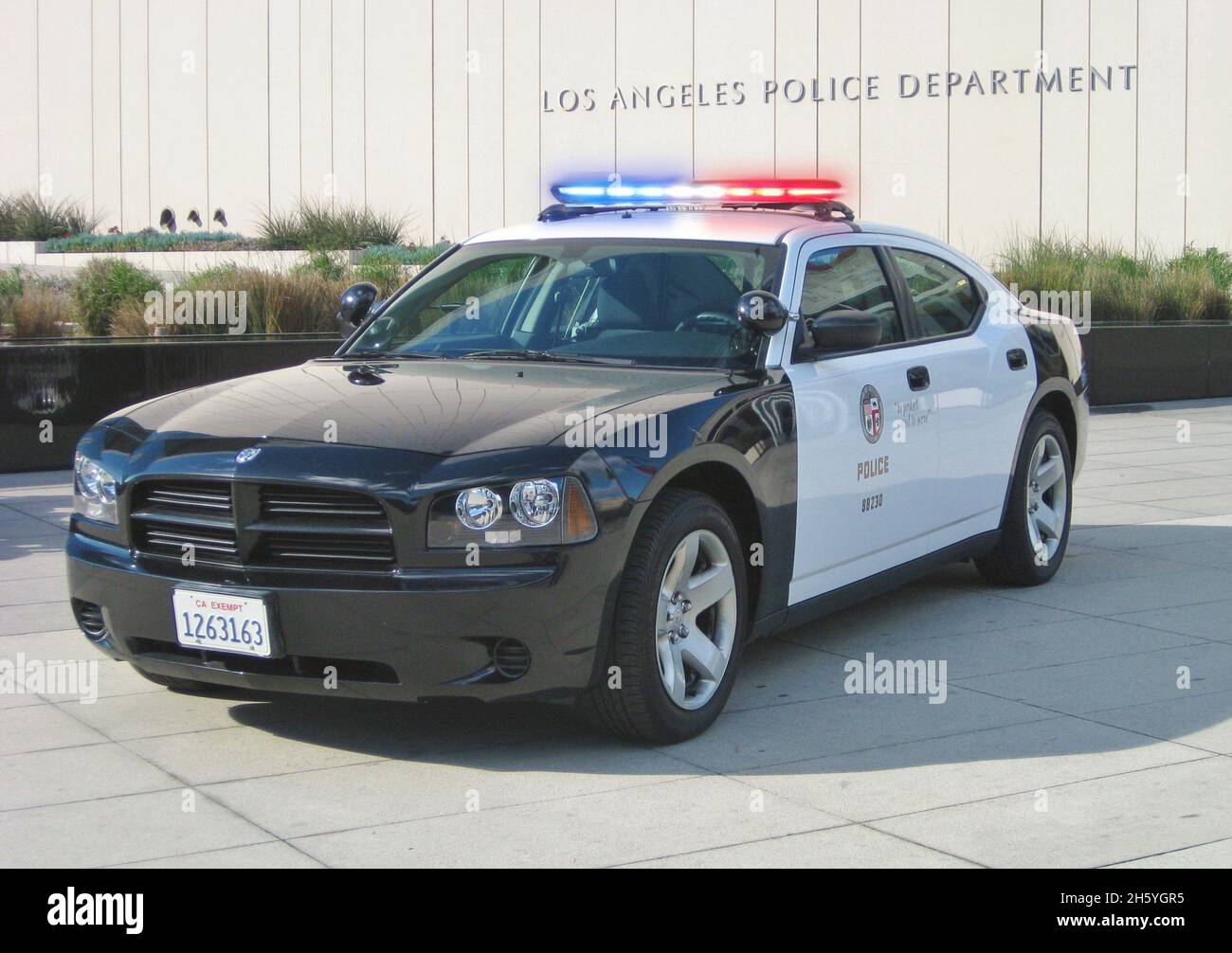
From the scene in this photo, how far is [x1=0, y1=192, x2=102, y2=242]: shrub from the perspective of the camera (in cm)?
3350

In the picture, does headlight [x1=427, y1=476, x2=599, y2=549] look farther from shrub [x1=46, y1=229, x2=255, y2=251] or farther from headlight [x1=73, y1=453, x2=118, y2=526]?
shrub [x1=46, y1=229, x2=255, y2=251]

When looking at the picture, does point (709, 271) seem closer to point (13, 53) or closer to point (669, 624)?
point (669, 624)

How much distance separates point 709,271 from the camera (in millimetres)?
6051

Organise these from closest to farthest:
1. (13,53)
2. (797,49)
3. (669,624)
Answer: (669,624) → (797,49) → (13,53)

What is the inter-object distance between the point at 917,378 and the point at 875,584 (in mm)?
845

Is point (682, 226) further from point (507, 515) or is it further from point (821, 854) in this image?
point (821, 854)

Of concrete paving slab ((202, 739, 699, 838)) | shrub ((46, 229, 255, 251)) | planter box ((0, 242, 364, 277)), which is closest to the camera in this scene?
concrete paving slab ((202, 739, 699, 838))

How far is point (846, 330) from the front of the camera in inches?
227
